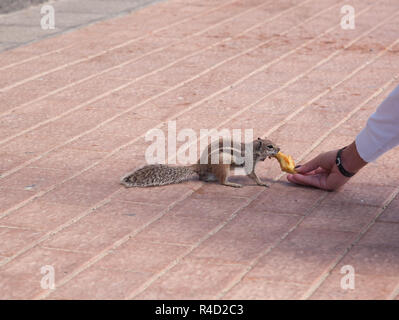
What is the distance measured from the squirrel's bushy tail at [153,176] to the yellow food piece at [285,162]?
0.66 metres

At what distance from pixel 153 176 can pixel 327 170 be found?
113 cm

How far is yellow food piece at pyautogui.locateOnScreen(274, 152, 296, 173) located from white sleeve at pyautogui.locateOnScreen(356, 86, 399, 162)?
646 millimetres

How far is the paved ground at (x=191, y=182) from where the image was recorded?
12.7 feet

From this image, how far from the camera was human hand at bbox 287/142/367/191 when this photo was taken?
4.70m

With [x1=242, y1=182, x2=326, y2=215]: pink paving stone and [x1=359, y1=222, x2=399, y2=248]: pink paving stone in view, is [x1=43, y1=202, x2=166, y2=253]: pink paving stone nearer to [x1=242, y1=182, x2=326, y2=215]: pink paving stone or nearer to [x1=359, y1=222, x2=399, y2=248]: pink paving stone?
[x1=242, y1=182, x2=326, y2=215]: pink paving stone

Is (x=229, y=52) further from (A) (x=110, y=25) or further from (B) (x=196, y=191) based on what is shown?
(B) (x=196, y=191)

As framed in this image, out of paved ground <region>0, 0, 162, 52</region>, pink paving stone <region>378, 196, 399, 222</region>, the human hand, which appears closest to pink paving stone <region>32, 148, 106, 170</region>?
the human hand

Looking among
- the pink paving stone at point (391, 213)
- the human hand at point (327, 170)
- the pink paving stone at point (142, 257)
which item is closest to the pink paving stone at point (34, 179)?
the pink paving stone at point (142, 257)

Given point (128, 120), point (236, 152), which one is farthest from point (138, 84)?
point (236, 152)

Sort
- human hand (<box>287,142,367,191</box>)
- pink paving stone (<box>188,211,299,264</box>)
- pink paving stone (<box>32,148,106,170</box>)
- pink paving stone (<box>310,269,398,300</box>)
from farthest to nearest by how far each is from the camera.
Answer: pink paving stone (<box>32,148,106,170</box>)
human hand (<box>287,142,367,191</box>)
pink paving stone (<box>188,211,299,264</box>)
pink paving stone (<box>310,269,398,300</box>)

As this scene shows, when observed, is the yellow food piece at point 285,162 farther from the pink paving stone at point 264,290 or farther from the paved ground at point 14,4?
the paved ground at point 14,4

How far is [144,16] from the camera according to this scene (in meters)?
10.2

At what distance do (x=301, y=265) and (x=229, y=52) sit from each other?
16.1 feet

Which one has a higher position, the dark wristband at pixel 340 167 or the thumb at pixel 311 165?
the dark wristband at pixel 340 167
